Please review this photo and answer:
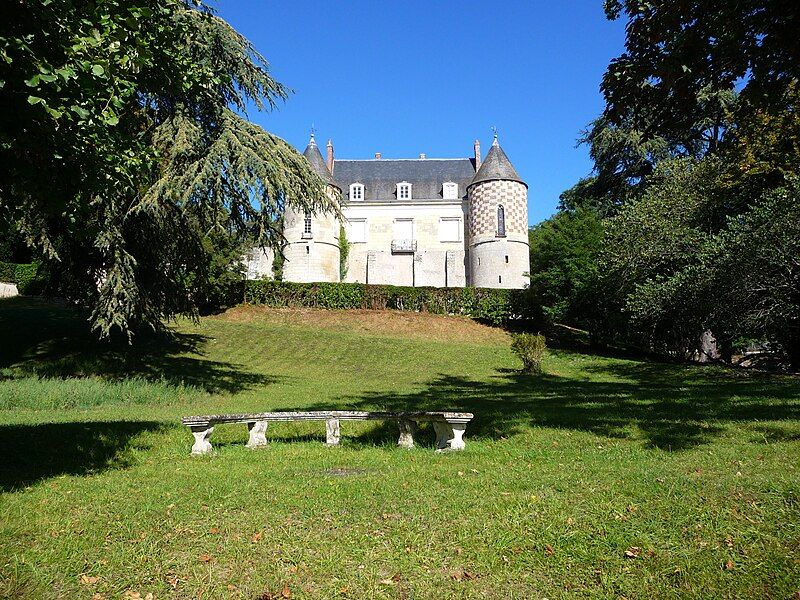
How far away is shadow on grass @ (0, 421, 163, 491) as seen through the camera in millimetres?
5902

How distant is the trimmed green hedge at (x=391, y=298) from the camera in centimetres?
2783

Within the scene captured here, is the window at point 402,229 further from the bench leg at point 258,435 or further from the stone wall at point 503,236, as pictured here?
the bench leg at point 258,435

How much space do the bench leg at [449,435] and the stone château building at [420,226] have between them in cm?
3515

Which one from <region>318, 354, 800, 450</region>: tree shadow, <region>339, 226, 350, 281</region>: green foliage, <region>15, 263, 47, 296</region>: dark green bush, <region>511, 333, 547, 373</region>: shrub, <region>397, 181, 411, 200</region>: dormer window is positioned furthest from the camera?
<region>397, 181, 411, 200</region>: dormer window

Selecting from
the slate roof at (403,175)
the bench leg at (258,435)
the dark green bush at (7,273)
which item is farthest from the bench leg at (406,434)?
the slate roof at (403,175)

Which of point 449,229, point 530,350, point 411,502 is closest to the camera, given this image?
point 411,502

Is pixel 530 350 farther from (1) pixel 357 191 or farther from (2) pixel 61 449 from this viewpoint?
(1) pixel 357 191

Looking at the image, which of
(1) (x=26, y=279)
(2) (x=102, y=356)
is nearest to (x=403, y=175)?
(1) (x=26, y=279)

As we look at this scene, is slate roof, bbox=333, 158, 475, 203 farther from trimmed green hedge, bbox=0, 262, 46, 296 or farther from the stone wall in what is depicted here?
trimmed green hedge, bbox=0, 262, 46, 296

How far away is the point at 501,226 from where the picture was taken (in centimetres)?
4197

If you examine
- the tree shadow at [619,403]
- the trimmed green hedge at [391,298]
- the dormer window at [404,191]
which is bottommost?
the tree shadow at [619,403]

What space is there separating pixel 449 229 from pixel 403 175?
612 cm

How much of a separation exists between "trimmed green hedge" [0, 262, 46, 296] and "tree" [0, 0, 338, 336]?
51.4 ft

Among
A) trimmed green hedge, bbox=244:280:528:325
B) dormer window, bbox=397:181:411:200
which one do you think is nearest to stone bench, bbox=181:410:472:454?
trimmed green hedge, bbox=244:280:528:325
